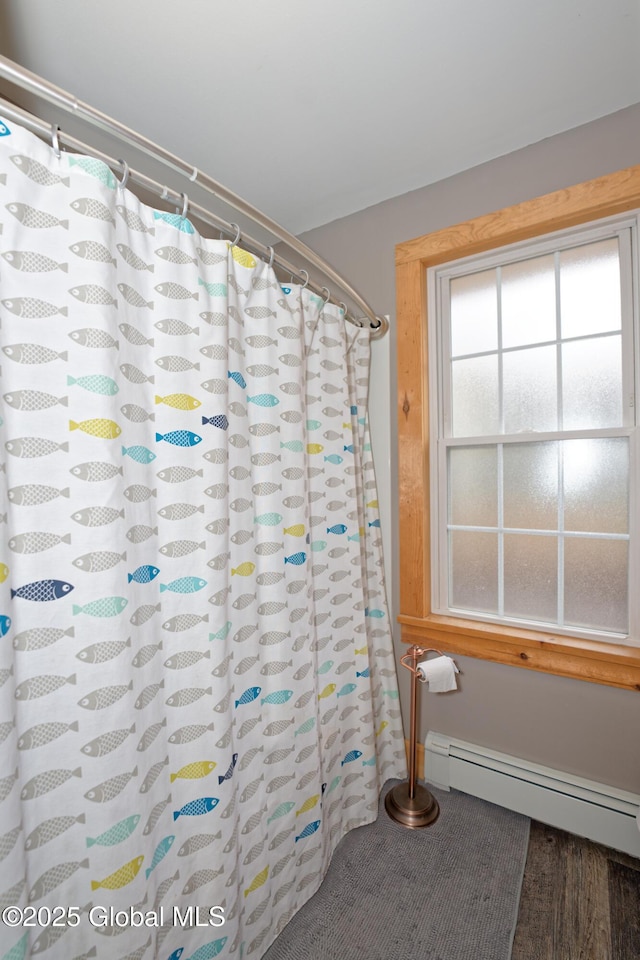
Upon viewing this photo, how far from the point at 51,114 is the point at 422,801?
2.72 meters

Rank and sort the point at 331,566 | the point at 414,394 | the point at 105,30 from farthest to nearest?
1. the point at 414,394
2. the point at 331,566
3. the point at 105,30

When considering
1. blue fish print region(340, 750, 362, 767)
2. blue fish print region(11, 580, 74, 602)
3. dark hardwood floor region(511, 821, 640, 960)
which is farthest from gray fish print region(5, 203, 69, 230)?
dark hardwood floor region(511, 821, 640, 960)

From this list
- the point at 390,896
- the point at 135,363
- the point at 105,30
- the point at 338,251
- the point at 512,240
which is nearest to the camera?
the point at 135,363

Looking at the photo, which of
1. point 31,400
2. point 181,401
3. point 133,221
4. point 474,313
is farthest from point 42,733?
point 474,313

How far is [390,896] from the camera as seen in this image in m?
1.32

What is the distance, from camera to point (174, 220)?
3.25ft

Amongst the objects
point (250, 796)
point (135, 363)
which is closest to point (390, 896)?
point (250, 796)

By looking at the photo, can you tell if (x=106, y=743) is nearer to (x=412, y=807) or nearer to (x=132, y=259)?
(x=132, y=259)

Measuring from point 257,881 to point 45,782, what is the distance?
0.71 meters

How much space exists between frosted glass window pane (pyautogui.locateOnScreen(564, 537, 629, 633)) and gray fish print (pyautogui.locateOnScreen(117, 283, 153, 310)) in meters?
1.57

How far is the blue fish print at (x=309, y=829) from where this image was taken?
129 centimetres

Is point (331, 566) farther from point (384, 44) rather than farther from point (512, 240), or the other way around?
point (384, 44)

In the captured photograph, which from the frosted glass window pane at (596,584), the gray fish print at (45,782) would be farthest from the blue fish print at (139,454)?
the frosted glass window pane at (596,584)

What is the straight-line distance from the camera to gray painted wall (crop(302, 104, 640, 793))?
1.44 metres
